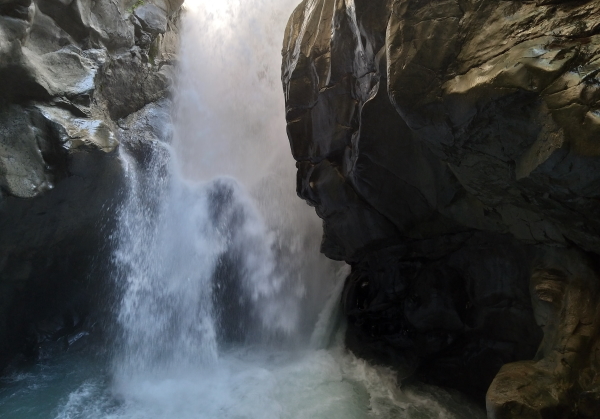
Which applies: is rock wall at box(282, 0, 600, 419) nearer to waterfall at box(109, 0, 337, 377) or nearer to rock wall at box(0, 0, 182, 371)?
waterfall at box(109, 0, 337, 377)

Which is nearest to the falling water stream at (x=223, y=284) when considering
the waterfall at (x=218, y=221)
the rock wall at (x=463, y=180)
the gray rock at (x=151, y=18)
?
the waterfall at (x=218, y=221)

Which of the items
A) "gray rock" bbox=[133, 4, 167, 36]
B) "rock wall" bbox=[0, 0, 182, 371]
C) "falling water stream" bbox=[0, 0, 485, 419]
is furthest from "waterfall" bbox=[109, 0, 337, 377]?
"gray rock" bbox=[133, 4, 167, 36]

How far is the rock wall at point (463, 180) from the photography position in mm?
3414

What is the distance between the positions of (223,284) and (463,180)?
21.6 feet

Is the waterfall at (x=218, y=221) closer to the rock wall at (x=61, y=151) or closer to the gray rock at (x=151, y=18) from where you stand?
the rock wall at (x=61, y=151)

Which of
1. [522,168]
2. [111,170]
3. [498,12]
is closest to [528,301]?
[522,168]

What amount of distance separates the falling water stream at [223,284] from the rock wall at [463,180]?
1.31 metres

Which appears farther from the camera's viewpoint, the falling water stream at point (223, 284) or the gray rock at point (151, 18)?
the gray rock at point (151, 18)

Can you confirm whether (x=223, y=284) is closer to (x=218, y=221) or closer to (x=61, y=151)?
(x=218, y=221)

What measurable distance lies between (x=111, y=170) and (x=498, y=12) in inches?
271

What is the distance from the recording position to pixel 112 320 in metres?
8.74

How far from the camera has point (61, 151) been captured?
22.9ft

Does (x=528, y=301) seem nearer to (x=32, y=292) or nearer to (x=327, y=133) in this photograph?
(x=327, y=133)

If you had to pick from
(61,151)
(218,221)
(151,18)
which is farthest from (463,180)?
(151,18)
